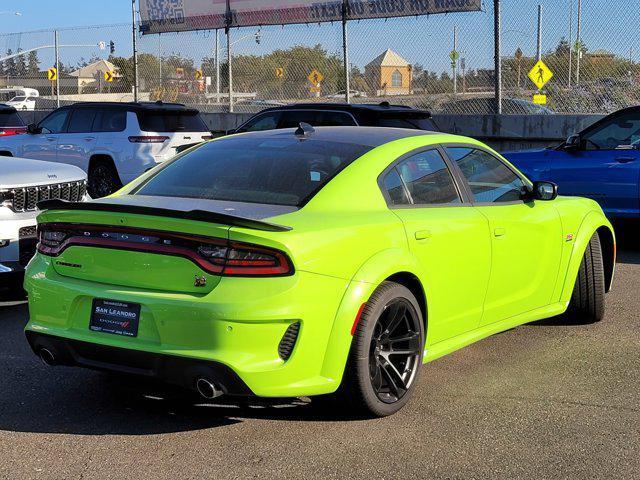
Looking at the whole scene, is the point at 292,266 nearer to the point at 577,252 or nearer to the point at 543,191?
the point at 543,191

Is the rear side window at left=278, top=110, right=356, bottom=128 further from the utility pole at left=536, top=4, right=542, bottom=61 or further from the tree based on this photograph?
the tree

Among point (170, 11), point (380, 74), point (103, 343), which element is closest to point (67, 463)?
point (103, 343)

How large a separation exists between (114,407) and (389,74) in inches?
531

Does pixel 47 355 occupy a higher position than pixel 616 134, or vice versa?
pixel 616 134

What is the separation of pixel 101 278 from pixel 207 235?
0.67 m

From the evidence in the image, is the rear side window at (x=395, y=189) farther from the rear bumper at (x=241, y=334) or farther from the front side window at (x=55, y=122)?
the front side window at (x=55, y=122)

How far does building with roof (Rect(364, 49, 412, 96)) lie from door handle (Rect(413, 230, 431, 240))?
12.5m

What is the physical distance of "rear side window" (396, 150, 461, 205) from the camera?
5.38 meters

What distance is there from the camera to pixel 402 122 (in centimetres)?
1233

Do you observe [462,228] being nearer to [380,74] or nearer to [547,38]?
[547,38]

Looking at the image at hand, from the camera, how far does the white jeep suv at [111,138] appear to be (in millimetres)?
15586

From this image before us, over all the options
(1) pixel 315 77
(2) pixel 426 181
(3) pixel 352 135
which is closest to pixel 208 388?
(2) pixel 426 181

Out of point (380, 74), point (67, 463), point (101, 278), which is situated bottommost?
point (67, 463)

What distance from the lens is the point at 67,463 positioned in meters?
4.31
